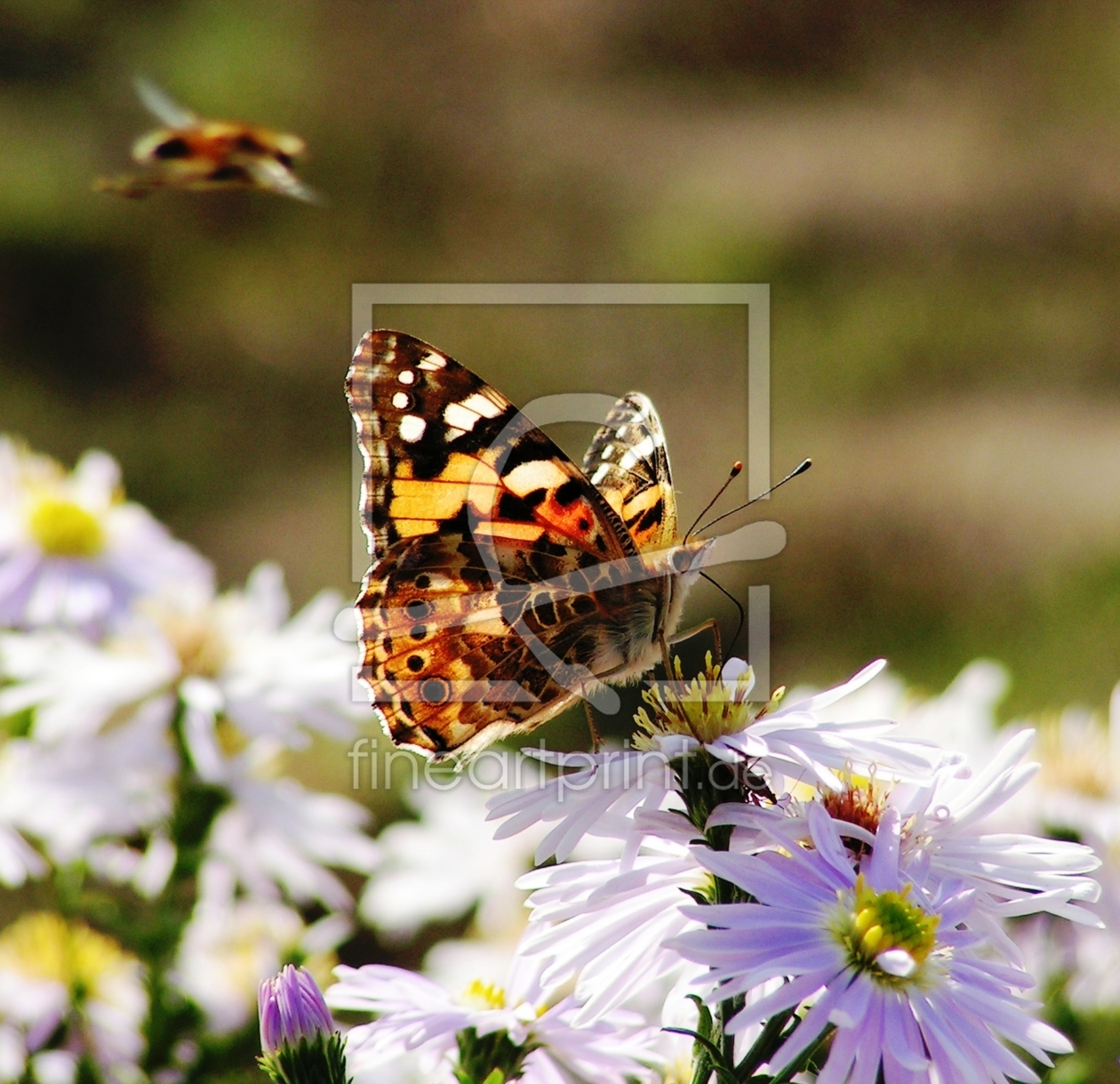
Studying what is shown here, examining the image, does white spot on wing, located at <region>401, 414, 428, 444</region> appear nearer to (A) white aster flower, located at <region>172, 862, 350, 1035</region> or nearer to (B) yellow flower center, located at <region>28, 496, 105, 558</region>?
(A) white aster flower, located at <region>172, 862, 350, 1035</region>

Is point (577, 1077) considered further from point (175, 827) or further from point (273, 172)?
point (273, 172)

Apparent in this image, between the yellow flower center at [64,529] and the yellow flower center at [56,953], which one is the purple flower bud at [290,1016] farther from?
the yellow flower center at [64,529]

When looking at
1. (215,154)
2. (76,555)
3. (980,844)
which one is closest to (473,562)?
(215,154)

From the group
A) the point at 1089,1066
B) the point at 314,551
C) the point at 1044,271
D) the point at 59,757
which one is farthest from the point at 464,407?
the point at 1044,271

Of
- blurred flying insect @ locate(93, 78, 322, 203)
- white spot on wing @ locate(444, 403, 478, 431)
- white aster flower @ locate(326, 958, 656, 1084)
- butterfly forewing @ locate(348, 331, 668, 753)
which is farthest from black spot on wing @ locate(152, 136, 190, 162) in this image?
white aster flower @ locate(326, 958, 656, 1084)

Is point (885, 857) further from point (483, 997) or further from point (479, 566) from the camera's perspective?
point (479, 566)
